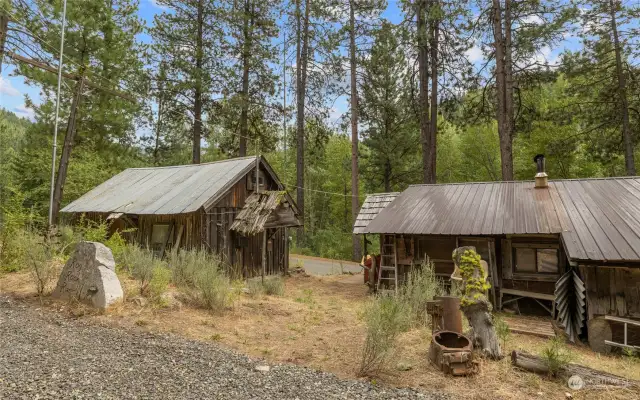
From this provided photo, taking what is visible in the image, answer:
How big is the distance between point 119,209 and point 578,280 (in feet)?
49.0

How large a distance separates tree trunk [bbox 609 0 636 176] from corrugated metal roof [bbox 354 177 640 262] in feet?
21.6

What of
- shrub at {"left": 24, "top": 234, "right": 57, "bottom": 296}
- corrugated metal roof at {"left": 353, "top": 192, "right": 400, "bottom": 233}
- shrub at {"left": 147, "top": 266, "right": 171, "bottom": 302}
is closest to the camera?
shrub at {"left": 24, "top": 234, "right": 57, "bottom": 296}

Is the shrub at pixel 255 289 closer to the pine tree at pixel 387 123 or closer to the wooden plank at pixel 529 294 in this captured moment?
the wooden plank at pixel 529 294

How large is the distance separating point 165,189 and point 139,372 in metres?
11.3

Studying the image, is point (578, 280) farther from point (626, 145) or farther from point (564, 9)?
point (626, 145)

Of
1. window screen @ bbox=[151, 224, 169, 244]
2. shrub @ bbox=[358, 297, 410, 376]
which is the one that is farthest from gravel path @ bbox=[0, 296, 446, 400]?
window screen @ bbox=[151, 224, 169, 244]

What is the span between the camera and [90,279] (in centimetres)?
734

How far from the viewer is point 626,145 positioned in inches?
690

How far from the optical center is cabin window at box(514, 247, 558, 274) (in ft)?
35.1

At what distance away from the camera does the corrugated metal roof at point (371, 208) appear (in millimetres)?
15458

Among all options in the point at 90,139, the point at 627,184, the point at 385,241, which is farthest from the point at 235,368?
the point at 90,139

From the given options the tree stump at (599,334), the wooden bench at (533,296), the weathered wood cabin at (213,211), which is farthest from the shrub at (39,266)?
the tree stump at (599,334)

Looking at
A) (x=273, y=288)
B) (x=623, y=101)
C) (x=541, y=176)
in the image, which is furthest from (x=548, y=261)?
(x=623, y=101)

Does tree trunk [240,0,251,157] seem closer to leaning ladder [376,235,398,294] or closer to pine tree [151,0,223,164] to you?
pine tree [151,0,223,164]
